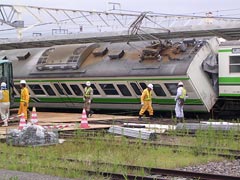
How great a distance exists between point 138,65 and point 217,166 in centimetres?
1295

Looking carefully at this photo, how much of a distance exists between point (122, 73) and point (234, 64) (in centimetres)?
507

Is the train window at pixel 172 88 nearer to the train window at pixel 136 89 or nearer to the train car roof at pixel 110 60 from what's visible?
the train car roof at pixel 110 60

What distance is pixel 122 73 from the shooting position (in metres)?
23.2

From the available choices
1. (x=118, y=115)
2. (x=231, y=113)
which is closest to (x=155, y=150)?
(x=231, y=113)

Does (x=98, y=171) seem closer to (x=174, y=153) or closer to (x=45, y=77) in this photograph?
(x=174, y=153)

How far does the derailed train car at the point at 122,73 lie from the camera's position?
21.7 metres

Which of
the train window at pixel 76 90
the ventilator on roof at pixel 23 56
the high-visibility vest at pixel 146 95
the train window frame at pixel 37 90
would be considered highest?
the ventilator on roof at pixel 23 56

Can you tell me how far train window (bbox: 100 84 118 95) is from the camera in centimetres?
2374

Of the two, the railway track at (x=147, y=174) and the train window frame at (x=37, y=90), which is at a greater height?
the train window frame at (x=37, y=90)

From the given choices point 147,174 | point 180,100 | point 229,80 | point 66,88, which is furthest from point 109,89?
point 147,174

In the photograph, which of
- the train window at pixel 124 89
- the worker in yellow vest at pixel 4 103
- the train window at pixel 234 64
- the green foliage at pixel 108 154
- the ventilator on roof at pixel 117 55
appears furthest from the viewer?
the ventilator on roof at pixel 117 55

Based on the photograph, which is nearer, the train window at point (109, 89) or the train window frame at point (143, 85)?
the train window frame at point (143, 85)

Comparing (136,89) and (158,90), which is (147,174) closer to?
(158,90)

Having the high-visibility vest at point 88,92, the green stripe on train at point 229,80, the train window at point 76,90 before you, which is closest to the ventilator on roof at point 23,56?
the train window at point 76,90
